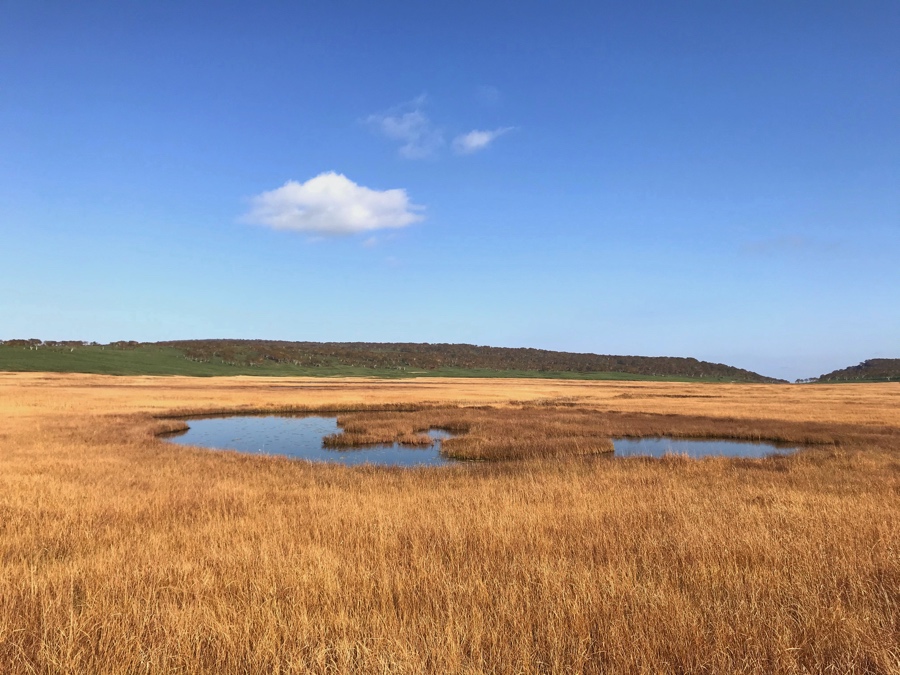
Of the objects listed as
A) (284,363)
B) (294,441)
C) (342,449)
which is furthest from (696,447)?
(284,363)

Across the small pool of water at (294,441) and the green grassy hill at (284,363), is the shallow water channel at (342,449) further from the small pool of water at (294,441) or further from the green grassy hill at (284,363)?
the green grassy hill at (284,363)

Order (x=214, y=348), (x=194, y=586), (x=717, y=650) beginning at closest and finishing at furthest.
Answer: (x=717, y=650), (x=194, y=586), (x=214, y=348)

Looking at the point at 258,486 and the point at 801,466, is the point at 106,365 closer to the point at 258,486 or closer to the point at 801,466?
the point at 258,486

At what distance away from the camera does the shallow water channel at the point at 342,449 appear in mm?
23891

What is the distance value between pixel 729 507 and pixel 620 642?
741cm

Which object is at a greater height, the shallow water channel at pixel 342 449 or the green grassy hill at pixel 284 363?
the green grassy hill at pixel 284 363

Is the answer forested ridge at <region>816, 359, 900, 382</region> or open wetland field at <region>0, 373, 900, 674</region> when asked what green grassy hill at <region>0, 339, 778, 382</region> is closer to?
forested ridge at <region>816, 359, 900, 382</region>

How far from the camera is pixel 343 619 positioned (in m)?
5.26

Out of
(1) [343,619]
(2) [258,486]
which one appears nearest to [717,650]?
(1) [343,619]

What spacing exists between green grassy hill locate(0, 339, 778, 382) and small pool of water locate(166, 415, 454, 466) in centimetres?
7167

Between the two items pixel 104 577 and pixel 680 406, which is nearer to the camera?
pixel 104 577

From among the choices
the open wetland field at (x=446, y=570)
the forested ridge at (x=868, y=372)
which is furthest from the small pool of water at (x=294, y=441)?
the forested ridge at (x=868, y=372)

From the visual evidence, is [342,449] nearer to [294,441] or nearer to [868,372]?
[294,441]

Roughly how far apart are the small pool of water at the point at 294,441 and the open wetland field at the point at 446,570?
22.5 feet
